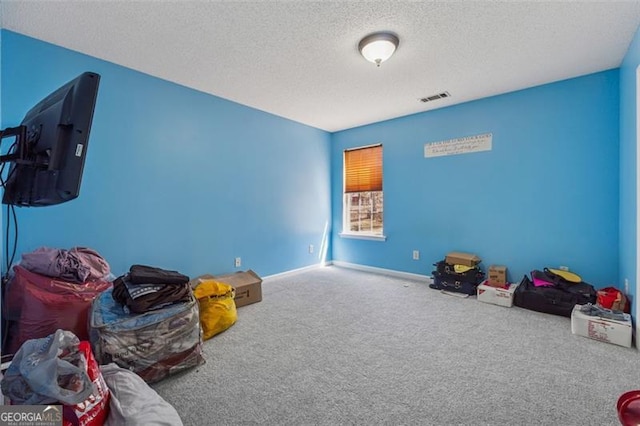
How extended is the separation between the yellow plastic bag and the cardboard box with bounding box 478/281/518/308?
2.74 meters

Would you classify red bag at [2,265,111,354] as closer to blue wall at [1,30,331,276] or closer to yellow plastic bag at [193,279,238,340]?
blue wall at [1,30,331,276]

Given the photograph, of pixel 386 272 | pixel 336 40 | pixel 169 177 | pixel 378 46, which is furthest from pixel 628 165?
pixel 169 177

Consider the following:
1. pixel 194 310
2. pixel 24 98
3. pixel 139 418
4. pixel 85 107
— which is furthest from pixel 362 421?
pixel 24 98

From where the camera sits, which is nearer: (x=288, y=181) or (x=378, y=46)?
(x=378, y=46)

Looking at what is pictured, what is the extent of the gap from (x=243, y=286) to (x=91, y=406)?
193 cm

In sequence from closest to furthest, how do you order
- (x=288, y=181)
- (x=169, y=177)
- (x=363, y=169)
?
1. (x=169, y=177)
2. (x=288, y=181)
3. (x=363, y=169)

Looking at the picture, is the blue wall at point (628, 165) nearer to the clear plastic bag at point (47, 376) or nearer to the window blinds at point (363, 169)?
the window blinds at point (363, 169)

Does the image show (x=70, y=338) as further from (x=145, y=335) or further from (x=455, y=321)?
(x=455, y=321)

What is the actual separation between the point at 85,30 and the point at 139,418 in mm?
2743

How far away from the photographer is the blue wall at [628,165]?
7.55 feet

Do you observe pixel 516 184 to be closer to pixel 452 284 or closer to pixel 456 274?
pixel 456 274

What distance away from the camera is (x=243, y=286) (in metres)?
3.19

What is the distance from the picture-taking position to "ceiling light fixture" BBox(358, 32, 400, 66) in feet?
7.57

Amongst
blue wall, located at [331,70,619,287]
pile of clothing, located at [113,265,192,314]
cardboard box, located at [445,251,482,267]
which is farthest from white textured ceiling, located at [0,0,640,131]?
cardboard box, located at [445,251,482,267]
